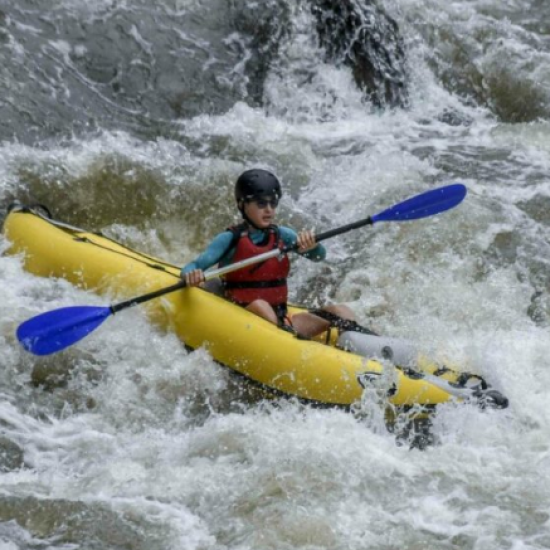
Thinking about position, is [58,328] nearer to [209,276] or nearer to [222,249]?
[209,276]

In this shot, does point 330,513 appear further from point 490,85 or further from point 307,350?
point 490,85

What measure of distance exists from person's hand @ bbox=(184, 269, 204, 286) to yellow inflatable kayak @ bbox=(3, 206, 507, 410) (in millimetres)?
122

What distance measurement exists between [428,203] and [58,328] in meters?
2.08

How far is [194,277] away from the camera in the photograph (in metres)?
5.31

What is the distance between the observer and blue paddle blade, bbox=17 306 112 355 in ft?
16.7

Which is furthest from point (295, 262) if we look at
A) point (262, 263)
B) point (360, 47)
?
point (360, 47)

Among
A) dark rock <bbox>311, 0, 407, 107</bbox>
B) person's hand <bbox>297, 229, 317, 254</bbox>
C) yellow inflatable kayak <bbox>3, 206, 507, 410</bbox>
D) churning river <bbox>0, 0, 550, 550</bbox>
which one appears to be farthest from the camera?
dark rock <bbox>311, 0, 407, 107</bbox>

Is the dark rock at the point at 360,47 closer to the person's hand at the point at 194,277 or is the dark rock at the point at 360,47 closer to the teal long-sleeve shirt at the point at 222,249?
the teal long-sleeve shirt at the point at 222,249

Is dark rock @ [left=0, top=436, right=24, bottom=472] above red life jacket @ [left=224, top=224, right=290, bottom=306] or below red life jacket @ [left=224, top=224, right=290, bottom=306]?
below

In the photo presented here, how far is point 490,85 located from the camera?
8.88 metres

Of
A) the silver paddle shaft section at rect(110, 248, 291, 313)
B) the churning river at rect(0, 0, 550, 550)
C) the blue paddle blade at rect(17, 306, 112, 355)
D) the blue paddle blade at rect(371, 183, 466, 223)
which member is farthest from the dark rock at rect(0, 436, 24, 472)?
the blue paddle blade at rect(371, 183, 466, 223)

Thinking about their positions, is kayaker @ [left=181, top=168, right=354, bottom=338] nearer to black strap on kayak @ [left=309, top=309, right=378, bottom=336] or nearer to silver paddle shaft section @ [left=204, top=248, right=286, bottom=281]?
black strap on kayak @ [left=309, top=309, right=378, bottom=336]

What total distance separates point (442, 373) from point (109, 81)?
370cm

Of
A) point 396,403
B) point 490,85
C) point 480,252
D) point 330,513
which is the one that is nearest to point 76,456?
point 330,513
